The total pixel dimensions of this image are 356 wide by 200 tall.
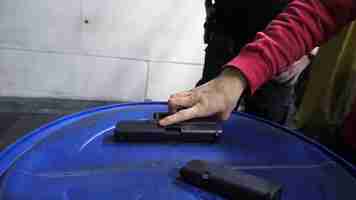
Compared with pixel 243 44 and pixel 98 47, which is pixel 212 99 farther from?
pixel 98 47

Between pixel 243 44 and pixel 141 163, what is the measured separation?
0.52 meters

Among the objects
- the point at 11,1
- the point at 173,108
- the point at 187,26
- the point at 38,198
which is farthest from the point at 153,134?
the point at 11,1

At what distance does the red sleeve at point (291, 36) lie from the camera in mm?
460

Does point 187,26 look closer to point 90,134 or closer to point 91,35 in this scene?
point 91,35

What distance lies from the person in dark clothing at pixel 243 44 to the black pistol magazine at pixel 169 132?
338 mm

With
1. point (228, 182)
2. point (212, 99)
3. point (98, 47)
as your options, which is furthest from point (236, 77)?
point (98, 47)

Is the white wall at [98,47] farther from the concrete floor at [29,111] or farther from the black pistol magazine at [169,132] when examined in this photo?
the black pistol magazine at [169,132]

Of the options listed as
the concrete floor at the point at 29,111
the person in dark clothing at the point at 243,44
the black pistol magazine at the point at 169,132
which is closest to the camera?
the black pistol magazine at the point at 169,132

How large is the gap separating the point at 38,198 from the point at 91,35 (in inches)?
50.7

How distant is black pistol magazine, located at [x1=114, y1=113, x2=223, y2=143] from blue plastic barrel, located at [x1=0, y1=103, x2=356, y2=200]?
0.4 inches

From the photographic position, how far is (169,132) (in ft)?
1.62

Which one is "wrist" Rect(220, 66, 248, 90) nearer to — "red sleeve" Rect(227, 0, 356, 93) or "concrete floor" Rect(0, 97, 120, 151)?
"red sleeve" Rect(227, 0, 356, 93)

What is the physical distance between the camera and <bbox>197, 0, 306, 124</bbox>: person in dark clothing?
82 cm

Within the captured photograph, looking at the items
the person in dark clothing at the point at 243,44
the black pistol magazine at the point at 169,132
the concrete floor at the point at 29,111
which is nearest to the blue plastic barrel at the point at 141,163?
the black pistol magazine at the point at 169,132
